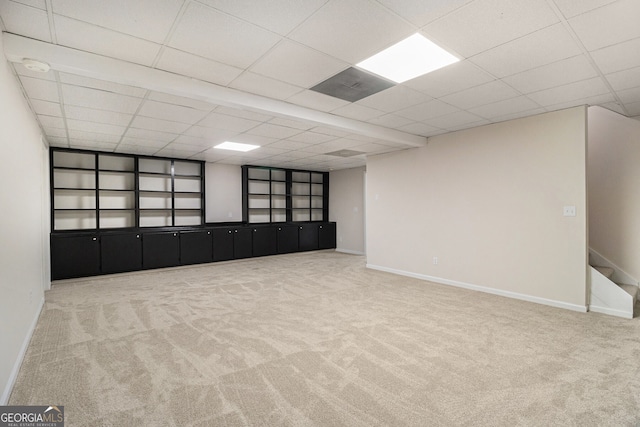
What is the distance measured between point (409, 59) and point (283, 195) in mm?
6732

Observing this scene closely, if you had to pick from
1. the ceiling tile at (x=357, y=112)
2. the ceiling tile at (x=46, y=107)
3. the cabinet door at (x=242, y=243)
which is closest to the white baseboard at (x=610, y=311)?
the ceiling tile at (x=357, y=112)

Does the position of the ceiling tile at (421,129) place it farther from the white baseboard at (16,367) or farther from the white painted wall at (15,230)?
the white baseboard at (16,367)

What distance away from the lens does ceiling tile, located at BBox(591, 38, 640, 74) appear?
2.43 m

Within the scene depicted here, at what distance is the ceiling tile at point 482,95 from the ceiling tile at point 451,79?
129mm

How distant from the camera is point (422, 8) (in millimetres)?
1972

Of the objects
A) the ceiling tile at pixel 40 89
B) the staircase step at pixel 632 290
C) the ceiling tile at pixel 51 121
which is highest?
the ceiling tile at pixel 51 121

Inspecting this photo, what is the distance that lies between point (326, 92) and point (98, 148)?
16.6 feet

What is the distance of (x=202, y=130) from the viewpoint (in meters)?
4.61

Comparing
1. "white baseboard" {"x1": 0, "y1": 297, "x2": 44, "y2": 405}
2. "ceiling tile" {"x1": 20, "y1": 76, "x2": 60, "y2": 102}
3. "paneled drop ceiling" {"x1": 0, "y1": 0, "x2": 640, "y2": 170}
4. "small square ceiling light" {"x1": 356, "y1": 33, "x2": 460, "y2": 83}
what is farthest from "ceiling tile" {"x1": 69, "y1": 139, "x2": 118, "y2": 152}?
"small square ceiling light" {"x1": 356, "y1": 33, "x2": 460, "y2": 83}

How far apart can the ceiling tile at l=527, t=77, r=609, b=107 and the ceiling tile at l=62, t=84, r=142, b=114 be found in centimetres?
445

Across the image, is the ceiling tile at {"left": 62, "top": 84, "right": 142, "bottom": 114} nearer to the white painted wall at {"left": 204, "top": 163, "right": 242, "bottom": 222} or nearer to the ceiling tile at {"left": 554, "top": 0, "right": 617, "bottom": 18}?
the ceiling tile at {"left": 554, "top": 0, "right": 617, "bottom": 18}

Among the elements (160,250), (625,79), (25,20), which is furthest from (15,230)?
(625,79)

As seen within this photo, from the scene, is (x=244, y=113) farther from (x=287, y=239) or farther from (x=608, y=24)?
(x=287, y=239)

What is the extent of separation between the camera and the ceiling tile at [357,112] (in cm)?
388
